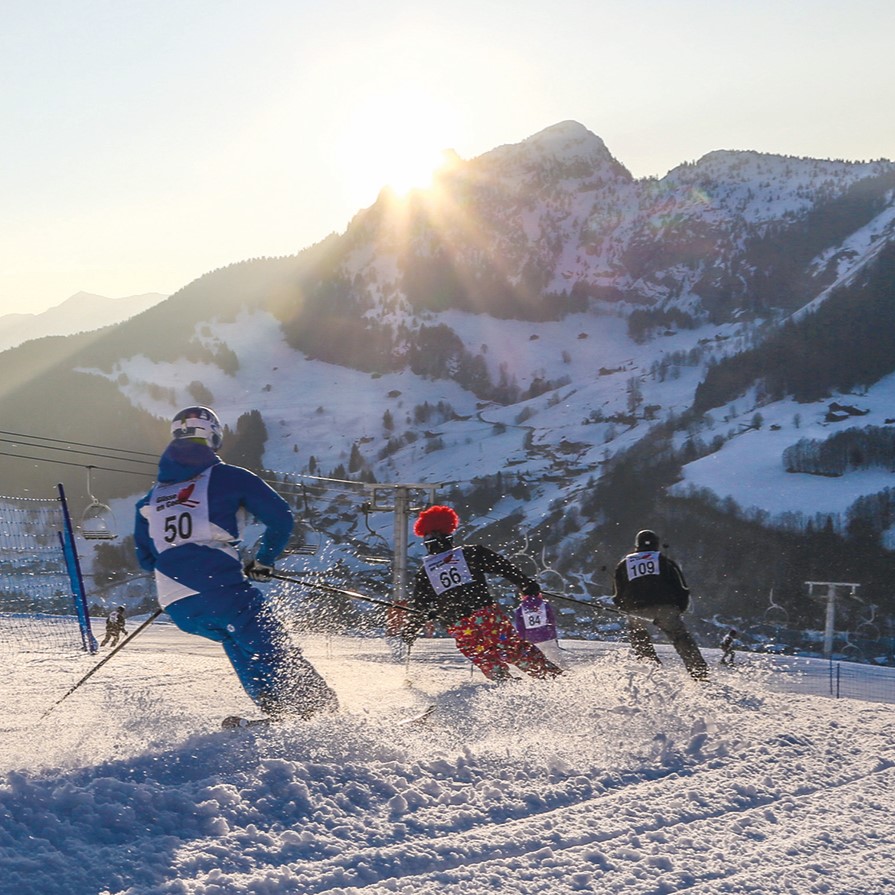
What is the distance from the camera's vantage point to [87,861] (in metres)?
2.78

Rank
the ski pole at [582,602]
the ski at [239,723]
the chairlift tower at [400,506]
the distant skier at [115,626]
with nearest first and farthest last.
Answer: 1. the ski at [239,723]
2. the ski pole at [582,602]
3. the distant skier at [115,626]
4. the chairlift tower at [400,506]

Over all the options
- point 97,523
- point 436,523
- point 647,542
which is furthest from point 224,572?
point 97,523

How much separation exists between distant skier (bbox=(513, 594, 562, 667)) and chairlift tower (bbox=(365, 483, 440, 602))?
15313 mm

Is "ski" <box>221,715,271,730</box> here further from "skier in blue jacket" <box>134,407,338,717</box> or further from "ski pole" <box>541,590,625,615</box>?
"ski pole" <box>541,590,625,615</box>

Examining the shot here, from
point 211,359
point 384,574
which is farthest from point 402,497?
point 211,359

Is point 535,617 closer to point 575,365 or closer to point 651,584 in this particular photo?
point 651,584

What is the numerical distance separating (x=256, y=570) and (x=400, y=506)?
20.2 metres

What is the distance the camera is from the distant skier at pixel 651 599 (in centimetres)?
820

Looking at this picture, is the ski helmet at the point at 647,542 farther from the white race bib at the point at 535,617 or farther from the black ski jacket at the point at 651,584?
the white race bib at the point at 535,617

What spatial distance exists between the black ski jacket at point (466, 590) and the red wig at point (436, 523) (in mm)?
193

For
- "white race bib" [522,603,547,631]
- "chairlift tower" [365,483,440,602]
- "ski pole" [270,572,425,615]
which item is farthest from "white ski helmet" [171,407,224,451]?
"chairlift tower" [365,483,440,602]

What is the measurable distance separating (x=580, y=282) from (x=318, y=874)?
602 ft

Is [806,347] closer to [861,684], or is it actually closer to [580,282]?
[580,282]

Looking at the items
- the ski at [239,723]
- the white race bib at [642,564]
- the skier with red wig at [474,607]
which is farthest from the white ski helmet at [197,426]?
the white race bib at [642,564]
